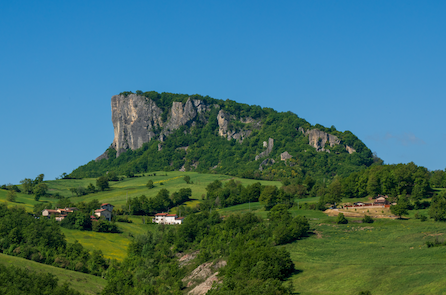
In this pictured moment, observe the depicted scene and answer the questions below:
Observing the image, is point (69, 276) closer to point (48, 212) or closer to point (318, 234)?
point (318, 234)

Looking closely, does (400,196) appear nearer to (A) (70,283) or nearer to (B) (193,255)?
(B) (193,255)

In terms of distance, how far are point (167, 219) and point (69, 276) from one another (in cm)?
4785

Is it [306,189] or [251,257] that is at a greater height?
[306,189]

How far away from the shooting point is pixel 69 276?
90.9 m

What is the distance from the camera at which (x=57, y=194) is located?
174 meters

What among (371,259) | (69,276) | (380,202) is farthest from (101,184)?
(371,259)

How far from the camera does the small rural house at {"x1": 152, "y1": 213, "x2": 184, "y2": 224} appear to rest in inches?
5340

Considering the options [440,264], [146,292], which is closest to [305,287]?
[440,264]

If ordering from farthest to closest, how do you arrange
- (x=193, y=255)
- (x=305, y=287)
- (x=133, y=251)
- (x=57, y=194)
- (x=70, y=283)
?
(x=57, y=194), (x=133, y=251), (x=193, y=255), (x=70, y=283), (x=305, y=287)

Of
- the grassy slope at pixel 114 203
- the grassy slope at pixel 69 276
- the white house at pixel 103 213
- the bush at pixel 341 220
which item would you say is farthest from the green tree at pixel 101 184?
the bush at pixel 341 220

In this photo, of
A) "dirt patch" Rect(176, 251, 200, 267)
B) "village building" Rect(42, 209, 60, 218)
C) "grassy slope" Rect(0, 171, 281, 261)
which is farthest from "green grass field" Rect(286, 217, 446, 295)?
"village building" Rect(42, 209, 60, 218)

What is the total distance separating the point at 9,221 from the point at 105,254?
20.8 m

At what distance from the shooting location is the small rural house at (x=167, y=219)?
135625 millimetres

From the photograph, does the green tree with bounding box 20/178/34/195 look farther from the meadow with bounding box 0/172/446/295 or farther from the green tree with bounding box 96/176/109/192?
the meadow with bounding box 0/172/446/295
